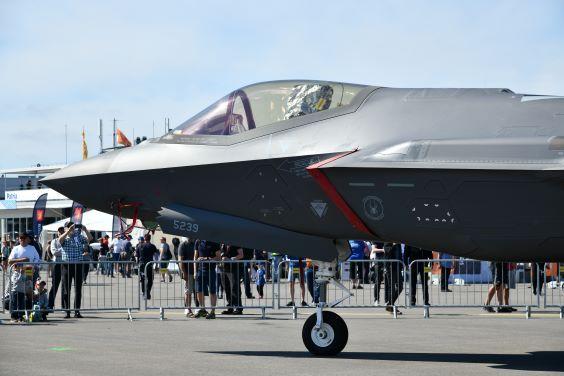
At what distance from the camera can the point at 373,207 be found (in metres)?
10.2

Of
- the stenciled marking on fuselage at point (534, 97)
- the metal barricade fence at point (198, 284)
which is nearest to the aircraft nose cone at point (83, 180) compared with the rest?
the stenciled marking on fuselage at point (534, 97)

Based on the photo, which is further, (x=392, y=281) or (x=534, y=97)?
(x=392, y=281)

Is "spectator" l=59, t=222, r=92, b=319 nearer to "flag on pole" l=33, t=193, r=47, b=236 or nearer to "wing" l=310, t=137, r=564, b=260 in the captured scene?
"wing" l=310, t=137, r=564, b=260

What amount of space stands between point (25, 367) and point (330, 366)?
131 inches

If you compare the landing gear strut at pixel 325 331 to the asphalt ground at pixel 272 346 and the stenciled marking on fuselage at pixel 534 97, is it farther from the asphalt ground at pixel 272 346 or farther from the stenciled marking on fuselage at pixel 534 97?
the stenciled marking on fuselage at pixel 534 97

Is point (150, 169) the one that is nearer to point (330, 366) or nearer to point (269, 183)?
point (269, 183)

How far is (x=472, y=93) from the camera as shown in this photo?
10484 millimetres

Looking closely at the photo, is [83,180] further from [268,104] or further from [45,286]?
[45,286]

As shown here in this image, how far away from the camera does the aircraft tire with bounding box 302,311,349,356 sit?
11.2 m

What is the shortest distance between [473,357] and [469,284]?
25.4 feet

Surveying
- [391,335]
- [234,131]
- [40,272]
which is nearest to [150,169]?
[234,131]

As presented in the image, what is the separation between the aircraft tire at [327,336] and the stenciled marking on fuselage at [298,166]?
182 cm

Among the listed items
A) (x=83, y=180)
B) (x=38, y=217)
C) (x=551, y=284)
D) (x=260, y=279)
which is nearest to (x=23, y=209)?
(x=38, y=217)

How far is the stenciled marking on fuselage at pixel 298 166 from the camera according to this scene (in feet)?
34.3
